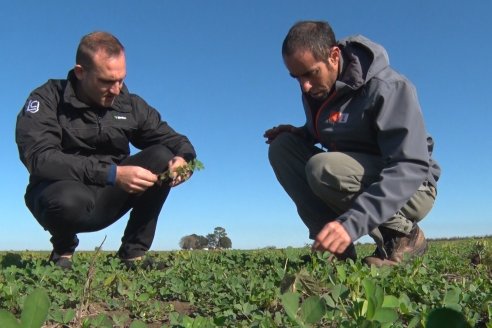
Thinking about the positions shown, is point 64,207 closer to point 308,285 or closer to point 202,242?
point 308,285

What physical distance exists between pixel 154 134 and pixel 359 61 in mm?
2209

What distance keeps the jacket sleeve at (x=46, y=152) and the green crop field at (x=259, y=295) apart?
81 centimetres

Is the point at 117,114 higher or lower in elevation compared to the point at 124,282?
higher

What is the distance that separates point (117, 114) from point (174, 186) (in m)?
0.84

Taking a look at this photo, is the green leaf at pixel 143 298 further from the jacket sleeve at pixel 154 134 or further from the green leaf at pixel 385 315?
the jacket sleeve at pixel 154 134

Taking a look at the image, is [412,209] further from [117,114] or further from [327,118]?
[117,114]

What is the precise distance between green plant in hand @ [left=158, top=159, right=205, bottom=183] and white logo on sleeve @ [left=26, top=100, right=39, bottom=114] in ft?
3.80

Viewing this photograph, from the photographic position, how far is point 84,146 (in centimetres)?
502

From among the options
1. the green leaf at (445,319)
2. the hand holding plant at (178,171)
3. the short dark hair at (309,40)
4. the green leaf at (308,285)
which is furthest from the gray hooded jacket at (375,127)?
the green leaf at (445,319)

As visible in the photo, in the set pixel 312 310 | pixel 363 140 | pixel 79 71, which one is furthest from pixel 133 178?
pixel 312 310

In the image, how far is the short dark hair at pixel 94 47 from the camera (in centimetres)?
491

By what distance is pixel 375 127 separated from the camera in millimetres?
4027

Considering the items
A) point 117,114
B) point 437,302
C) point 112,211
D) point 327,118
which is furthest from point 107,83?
point 437,302

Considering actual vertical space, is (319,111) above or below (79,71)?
below
